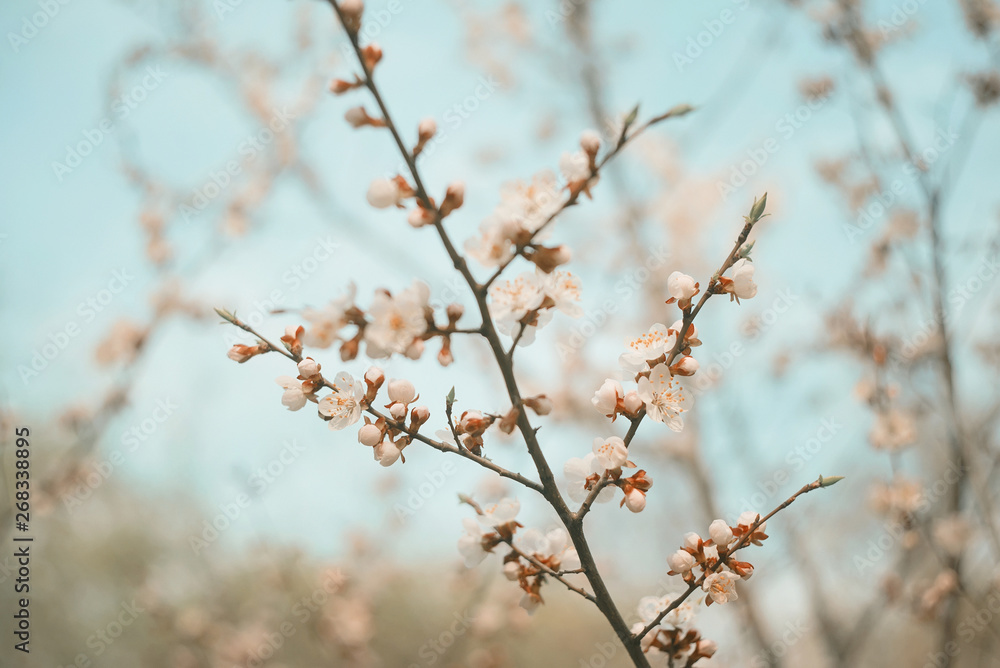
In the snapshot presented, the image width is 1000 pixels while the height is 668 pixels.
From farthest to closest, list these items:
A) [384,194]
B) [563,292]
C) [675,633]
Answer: [675,633]
[563,292]
[384,194]

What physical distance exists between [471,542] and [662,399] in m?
0.50

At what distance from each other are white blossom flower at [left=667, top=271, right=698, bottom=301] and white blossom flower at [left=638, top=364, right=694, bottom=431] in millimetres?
154

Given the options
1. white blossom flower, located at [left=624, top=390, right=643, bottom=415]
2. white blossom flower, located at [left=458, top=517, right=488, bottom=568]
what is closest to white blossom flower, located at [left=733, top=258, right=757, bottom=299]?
white blossom flower, located at [left=624, top=390, right=643, bottom=415]

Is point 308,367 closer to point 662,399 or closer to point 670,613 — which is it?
point 662,399

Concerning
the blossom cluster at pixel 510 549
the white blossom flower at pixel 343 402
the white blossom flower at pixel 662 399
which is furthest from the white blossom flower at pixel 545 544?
the white blossom flower at pixel 343 402

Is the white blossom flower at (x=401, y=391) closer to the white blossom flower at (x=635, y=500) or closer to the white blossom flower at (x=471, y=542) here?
the white blossom flower at (x=471, y=542)

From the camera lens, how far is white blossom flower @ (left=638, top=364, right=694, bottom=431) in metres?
1.04

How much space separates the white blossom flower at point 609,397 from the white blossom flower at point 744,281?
308mm

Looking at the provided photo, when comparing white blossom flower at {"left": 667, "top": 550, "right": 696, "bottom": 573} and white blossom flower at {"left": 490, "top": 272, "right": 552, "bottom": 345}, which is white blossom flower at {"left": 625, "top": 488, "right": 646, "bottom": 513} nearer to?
white blossom flower at {"left": 667, "top": 550, "right": 696, "bottom": 573}

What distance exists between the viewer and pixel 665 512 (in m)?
4.85

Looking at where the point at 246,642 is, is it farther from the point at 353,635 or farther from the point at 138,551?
the point at 138,551

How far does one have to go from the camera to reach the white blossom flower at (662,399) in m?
1.04

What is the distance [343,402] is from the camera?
1.10m

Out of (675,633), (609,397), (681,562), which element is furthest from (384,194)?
(675,633)
